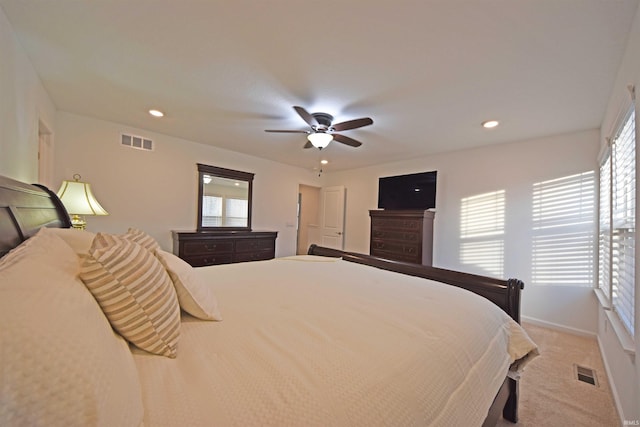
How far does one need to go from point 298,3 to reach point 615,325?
2.99 metres

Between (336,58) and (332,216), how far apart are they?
4.09m

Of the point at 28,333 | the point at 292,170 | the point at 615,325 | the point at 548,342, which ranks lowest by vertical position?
the point at 548,342

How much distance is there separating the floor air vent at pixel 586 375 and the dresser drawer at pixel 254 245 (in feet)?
12.8

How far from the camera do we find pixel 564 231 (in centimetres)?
299

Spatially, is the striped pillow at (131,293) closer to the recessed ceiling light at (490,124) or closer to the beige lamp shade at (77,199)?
the beige lamp shade at (77,199)

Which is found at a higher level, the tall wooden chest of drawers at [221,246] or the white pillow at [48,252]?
the white pillow at [48,252]

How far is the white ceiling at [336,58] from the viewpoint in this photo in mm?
1387

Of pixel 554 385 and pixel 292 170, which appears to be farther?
pixel 292 170

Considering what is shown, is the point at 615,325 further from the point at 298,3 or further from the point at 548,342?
the point at 298,3

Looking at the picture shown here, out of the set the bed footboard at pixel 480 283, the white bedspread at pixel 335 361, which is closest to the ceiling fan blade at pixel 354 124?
the bed footboard at pixel 480 283

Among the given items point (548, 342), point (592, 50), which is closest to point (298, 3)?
point (592, 50)

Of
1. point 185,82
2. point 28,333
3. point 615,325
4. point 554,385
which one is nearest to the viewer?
point 28,333

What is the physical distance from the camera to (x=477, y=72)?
185 centimetres

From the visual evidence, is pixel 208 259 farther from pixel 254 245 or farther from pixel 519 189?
pixel 519 189
